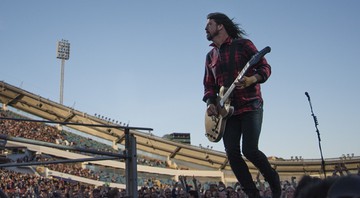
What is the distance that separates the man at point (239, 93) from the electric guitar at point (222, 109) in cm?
7

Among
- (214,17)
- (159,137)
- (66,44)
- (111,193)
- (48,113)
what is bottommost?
(111,193)

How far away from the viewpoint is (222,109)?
3.93 m

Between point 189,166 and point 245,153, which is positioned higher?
point 189,166

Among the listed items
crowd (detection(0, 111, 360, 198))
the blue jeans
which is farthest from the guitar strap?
crowd (detection(0, 111, 360, 198))

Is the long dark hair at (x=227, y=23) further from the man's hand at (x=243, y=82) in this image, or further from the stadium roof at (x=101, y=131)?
the stadium roof at (x=101, y=131)

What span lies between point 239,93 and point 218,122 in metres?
0.37

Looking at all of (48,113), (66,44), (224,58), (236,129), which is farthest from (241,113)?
(66,44)

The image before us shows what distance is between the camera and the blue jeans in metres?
3.69

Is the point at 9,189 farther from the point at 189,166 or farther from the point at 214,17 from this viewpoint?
the point at 189,166

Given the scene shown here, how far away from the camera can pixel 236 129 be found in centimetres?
393

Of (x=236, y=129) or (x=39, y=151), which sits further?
(x=39, y=151)

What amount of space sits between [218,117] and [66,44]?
72.3 m

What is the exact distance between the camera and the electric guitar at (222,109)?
3.82 meters

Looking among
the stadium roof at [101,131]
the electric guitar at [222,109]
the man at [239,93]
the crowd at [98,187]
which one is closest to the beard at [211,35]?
the man at [239,93]
